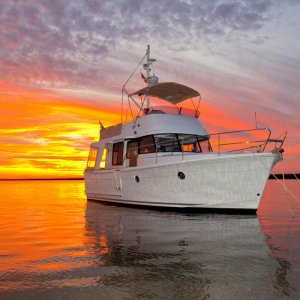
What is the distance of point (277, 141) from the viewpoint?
14367 millimetres

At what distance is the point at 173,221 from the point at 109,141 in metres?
7.98

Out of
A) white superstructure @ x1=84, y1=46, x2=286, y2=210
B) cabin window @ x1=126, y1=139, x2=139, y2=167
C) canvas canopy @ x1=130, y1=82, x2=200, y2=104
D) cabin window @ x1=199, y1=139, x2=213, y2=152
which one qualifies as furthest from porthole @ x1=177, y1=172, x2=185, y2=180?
canvas canopy @ x1=130, y1=82, x2=200, y2=104

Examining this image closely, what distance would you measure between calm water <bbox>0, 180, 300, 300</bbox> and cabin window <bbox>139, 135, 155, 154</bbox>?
478cm

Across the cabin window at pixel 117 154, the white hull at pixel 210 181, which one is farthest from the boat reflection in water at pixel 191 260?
the cabin window at pixel 117 154

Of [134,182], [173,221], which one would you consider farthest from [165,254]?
[134,182]

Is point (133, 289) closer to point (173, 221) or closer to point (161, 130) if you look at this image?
point (173, 221)

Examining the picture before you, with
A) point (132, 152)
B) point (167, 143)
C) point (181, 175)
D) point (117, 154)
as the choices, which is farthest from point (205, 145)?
point (117, 154)

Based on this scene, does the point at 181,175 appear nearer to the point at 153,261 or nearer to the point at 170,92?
the point at 170,92

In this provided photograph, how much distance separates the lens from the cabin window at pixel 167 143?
17.0 m

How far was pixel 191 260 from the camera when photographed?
7.52 metres

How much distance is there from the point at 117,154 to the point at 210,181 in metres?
6.82

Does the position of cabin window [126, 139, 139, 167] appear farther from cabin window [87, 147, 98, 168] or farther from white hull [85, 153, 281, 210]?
cabin window [87, 147, 98, 168]

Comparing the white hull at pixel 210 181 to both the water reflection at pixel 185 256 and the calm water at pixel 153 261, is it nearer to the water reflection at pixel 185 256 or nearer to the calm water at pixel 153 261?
the water reflection at pixel 185 256

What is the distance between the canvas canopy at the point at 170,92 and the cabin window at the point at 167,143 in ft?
9.18
